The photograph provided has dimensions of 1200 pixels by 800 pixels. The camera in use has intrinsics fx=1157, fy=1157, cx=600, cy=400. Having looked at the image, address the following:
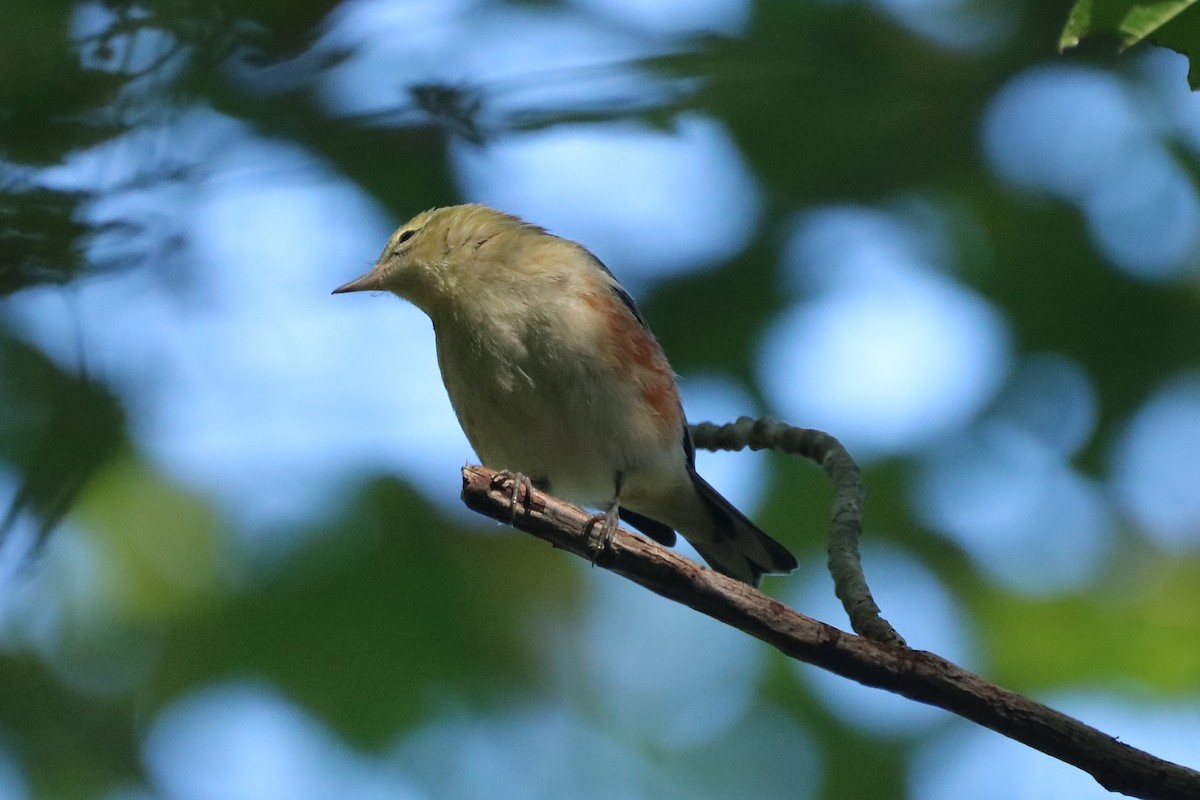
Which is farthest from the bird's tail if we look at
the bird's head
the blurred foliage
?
the blurred foliage

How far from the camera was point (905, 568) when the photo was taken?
7094mm

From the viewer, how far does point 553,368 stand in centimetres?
529

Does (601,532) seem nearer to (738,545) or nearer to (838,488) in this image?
(838,488)

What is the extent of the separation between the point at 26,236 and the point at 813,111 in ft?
15.5

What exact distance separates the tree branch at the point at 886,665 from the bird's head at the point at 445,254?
7.04 feet

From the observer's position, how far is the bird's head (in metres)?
5.65

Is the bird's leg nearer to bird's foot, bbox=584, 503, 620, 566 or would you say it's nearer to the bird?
bird's foot, bbox=584, 503, 620, 566

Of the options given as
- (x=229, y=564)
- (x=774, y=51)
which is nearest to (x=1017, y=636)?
(x=774, y=51)

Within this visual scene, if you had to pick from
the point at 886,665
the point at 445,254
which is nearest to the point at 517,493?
the point at 886,665

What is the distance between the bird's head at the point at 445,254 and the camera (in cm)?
565

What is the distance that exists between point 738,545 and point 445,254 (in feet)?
7.14

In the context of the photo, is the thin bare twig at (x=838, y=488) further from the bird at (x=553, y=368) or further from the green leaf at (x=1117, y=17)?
the green leaf at (x=1117, y=17)

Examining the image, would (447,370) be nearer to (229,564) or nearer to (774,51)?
(229,564)

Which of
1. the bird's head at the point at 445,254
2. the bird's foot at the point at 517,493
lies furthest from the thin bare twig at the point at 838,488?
the bird's head at the point at 445,254
